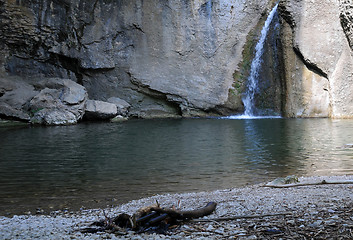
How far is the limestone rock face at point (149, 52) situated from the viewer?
22.5 meters

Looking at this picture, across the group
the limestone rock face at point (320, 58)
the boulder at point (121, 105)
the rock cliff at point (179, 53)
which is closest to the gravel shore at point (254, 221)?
the rock cliff at point (179, 53)

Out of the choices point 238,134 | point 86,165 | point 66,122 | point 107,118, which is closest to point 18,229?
point 86,165

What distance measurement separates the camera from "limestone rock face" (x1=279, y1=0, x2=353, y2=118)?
841 inches

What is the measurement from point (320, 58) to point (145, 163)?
16.1m

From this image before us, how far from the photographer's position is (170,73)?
78.0 feet

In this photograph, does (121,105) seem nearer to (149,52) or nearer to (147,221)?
(149,52)

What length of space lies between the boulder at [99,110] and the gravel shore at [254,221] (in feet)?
53.2

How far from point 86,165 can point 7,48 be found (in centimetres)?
1631

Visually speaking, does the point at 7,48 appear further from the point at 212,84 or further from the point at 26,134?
the point at 212,84

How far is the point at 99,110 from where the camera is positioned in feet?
68.6

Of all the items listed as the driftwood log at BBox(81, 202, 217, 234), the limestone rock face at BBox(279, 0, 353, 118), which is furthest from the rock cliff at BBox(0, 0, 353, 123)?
the driftwood log at BBox(81, 202, 217, 234)

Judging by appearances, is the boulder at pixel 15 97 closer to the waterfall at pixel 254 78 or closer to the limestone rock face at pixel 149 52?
the limestone rock face at pixel 149 52

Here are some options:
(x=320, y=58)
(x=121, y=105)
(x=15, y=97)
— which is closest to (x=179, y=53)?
(x=121, y=105)

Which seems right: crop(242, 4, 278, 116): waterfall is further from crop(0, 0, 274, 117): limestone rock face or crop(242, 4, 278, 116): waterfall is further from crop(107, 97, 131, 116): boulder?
crop(107, 97, 131, 116): boulder
